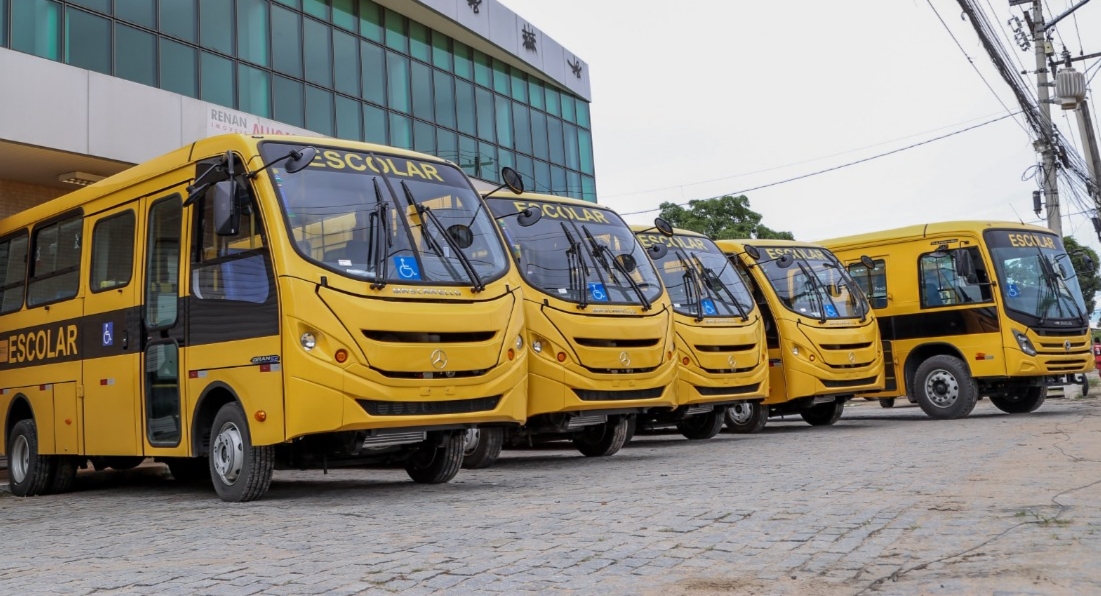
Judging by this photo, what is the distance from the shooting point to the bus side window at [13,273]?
12398 millimetres

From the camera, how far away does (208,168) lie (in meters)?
9.13

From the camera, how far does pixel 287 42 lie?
76.3 feet

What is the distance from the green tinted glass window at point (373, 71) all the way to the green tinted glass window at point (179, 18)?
218 inches

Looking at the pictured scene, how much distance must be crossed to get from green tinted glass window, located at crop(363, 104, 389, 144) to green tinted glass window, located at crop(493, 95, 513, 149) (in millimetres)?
5396

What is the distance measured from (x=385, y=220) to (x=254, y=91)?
14.3 m

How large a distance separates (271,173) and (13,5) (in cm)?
1080

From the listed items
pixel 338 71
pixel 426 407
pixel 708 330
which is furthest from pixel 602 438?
pixel 338 71

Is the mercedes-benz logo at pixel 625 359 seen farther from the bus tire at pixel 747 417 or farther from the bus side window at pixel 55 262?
the bus side window at pixel 55 262

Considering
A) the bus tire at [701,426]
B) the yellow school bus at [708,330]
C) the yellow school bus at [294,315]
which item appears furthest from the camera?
the bus tire at [701,426]

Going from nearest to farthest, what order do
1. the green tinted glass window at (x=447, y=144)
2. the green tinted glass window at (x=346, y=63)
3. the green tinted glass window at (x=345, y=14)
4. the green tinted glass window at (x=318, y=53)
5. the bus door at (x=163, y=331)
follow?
the bus door at (x=163, y=331) → the green tinted glass window at (x=318, y=53) → the green tinted glass window at (x=346, y=63) → the green tinted glass window at (x=345, y=14) → the green tinted glass window at (x=447, y=144)

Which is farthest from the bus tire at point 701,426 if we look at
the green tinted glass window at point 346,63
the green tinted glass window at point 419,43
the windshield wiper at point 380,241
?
the green tinted glass window at point 419,43

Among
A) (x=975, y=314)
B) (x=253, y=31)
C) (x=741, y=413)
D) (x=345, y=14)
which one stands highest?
(x=345, y=14)

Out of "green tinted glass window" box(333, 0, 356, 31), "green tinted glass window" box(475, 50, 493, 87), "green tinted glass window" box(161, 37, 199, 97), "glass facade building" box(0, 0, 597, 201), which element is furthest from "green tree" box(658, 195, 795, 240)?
"green tinted glass window" box(161, 37, 199, 97)

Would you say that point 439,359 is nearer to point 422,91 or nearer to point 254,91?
point 254,91
